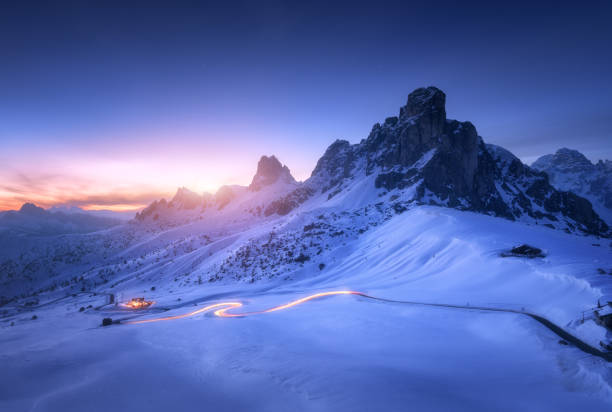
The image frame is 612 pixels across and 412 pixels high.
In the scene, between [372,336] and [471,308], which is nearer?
[372,336]

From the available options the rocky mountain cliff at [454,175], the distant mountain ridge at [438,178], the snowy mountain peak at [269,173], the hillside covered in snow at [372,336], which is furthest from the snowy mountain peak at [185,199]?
the hillside covered in snow at [372,336]

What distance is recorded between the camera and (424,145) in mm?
79250

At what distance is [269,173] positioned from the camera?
150875 mm

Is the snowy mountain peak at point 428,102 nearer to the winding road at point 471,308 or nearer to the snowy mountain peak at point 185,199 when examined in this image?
the winding road at point 471,308

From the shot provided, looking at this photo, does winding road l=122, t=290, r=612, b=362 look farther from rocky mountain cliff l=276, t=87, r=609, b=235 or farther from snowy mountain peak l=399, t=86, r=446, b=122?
snowy mountain peak l=399, t=86, r=446, b=122

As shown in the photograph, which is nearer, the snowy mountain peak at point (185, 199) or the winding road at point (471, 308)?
the winding road at point (471, 308)

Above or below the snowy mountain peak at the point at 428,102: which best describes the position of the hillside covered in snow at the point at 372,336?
below

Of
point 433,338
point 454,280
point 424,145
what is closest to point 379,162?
point 424,145

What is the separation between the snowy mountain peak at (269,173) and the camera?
147875mm

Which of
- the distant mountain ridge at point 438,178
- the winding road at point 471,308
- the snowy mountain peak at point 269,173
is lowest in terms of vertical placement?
the winding road at point 471,308

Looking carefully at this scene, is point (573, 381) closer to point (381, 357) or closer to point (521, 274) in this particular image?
point (381, 357)

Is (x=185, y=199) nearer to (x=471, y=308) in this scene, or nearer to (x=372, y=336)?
(x=372, y=336)

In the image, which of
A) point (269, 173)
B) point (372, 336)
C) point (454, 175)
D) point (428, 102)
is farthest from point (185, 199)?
point (372, 336)

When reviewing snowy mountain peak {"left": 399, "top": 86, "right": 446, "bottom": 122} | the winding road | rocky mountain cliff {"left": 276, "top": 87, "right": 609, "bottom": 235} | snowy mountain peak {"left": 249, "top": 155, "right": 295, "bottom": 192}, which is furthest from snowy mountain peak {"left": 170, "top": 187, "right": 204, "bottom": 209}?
the winding road
